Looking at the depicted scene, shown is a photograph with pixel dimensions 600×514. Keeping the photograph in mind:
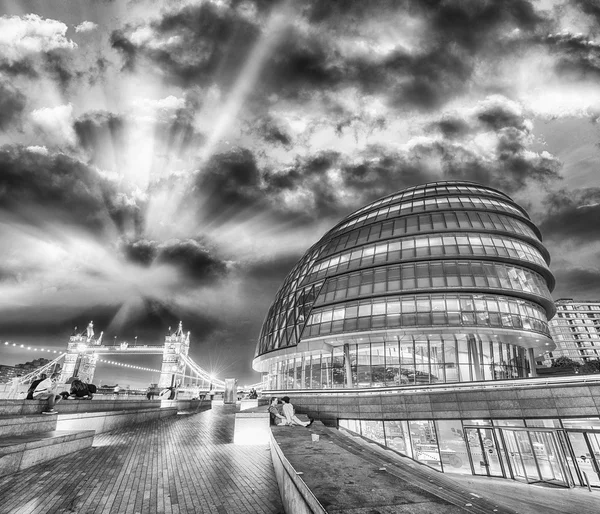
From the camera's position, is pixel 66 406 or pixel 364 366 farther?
pixel 364 366

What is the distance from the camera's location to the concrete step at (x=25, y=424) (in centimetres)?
1145

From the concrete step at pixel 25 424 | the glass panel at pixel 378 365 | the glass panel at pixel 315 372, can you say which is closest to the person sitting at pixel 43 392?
the concrete step at pixel 25 424

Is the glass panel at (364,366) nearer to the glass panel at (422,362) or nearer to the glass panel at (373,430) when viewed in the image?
the glass panel at (422,362)

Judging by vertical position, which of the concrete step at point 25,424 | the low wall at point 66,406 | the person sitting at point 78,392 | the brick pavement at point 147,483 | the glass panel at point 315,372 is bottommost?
the brick pavement at point 147,483

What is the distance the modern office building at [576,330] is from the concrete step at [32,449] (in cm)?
18138

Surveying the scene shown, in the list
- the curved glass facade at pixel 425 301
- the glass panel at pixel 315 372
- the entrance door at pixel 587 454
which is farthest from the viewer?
the glass panel at pixel 315 372

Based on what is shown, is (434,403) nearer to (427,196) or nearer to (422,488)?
(422,488)

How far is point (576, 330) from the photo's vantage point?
150 metres

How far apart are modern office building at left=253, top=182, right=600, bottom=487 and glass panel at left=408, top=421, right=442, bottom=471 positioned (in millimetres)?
67

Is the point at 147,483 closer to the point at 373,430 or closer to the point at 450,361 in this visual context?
the point at 373,430

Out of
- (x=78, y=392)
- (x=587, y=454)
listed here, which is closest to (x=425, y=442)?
(x=587, y=454)

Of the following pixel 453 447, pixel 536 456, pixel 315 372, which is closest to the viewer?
pixel 536 456

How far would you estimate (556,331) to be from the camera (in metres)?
149

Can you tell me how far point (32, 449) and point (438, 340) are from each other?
31.8 m
